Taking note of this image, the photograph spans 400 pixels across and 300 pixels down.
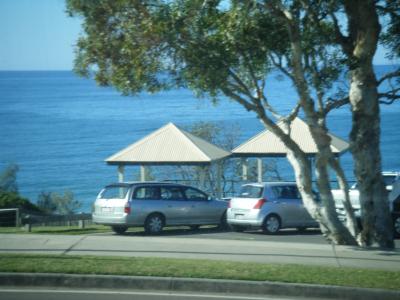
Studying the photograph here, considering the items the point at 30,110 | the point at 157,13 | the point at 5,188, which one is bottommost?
the point at 5,188

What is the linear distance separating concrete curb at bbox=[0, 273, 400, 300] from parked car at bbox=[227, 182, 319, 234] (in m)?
11.5

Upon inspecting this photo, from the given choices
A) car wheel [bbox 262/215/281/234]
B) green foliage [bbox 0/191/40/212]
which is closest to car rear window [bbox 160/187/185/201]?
car wheel [bbox 262/215/281/234]

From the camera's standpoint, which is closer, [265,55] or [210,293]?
[210,293]

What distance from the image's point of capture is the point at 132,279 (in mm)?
10742

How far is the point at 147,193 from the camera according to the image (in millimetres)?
22203

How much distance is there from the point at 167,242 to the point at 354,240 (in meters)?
4.34

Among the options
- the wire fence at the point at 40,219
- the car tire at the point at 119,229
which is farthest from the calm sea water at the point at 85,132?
the wire fence at the point at 40,219

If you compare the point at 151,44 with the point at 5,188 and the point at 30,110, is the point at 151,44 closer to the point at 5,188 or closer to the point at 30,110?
the point at 5,188

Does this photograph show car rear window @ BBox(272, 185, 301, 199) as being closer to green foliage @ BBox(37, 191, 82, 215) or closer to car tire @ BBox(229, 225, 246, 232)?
car tire @ BBox(229, 225, 246, 232)

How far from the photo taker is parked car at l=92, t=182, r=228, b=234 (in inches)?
853

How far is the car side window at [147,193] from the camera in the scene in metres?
21.9

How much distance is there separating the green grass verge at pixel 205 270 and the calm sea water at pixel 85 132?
A: 5.22 meters

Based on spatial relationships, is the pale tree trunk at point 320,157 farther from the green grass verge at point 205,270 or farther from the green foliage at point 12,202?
the green foliage at point 12,202

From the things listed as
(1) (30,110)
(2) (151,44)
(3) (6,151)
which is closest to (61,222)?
(2) (151,44)
